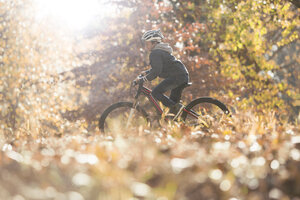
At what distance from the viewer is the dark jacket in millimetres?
5836

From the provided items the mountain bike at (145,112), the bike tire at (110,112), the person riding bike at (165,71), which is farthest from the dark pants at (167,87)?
the bike tire at (110,112)

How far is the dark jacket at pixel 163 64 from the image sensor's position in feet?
19.1

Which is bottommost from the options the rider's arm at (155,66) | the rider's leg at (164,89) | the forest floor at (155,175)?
the forest floor at (155,175)

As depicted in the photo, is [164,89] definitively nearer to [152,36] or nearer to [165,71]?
[165,71]

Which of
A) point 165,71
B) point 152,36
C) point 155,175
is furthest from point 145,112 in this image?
point 155,175

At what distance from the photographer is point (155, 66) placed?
584 centimetres

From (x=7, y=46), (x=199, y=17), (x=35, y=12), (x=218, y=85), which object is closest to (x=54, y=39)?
(x=35, y=12)

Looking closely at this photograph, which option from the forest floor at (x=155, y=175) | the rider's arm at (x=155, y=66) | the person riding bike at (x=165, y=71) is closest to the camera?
the forest floor at (x=155, y=175)

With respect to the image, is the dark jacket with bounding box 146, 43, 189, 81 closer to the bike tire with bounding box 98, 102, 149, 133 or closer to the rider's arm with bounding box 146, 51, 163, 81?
the rider's arm with bounding box 146, 51, 163, 81

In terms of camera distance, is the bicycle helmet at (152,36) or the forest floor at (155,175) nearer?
the forest floor at (155,175)

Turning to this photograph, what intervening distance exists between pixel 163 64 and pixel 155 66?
0.86 ft

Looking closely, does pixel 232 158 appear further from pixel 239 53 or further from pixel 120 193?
pixel 239 53

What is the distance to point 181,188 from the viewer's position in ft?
6.51

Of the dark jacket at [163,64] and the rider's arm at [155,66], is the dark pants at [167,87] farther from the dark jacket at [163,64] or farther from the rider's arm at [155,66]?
the rider's arm at [155,66]
